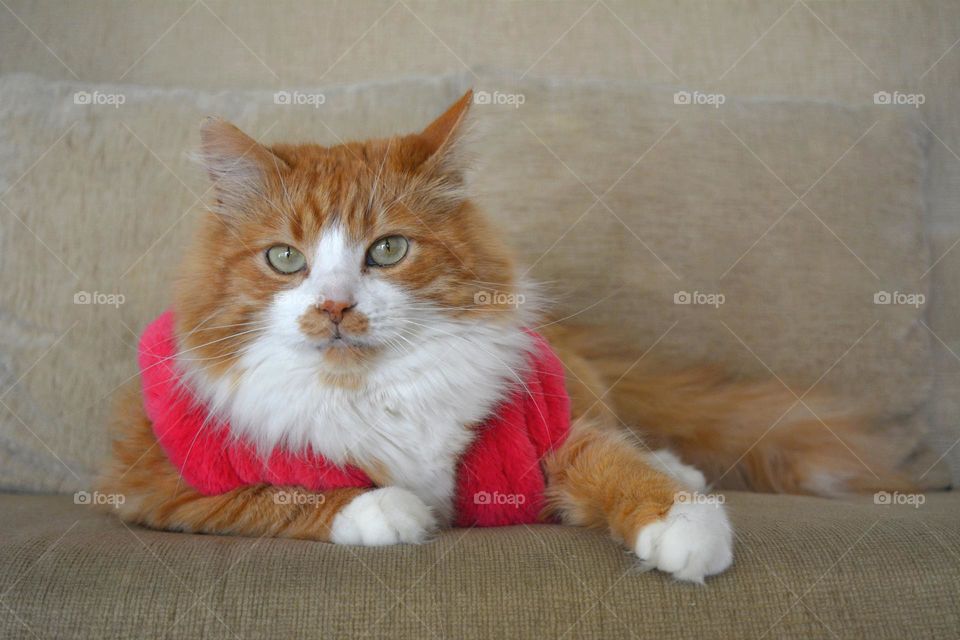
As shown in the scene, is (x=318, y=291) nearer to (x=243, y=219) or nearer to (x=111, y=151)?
(x=243, y=219)

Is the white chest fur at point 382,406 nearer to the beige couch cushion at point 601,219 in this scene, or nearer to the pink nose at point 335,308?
the pink nose at point 335,308

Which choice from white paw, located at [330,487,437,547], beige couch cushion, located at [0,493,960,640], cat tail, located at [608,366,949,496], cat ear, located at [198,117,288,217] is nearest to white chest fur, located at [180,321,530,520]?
white paw, located at [330,487,437,547]

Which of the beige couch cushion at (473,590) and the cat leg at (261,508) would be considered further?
the cat leg at (261,508)

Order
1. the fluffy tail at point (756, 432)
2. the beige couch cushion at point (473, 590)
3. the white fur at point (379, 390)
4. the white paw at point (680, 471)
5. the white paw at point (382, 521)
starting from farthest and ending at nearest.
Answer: the fluffy tail at point (756, 432)
the white paw at point (680, 471)
the white fur at point (379, 390)
the white paw at point (382, 521)
the beige couch cushion at point (473, 590)

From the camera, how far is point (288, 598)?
1.26 m

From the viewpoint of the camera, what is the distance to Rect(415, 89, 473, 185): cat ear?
1660 mm

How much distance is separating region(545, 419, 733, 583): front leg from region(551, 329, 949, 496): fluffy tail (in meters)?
0.27

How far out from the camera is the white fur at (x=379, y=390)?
1.53 m

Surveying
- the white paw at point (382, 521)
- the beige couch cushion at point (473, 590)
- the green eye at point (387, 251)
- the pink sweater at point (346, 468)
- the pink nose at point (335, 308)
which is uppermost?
the green eye at point (387, 251)

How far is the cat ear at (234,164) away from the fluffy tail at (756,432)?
97 centimetres

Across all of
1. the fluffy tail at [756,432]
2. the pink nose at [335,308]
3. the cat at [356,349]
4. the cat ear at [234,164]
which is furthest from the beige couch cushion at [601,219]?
the pink nose at [335,308]

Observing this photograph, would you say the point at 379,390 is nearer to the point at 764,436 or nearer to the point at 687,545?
the point at 687,545

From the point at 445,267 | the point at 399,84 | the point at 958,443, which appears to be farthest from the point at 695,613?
the point at 399,84

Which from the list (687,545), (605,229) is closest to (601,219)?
(605,229)
